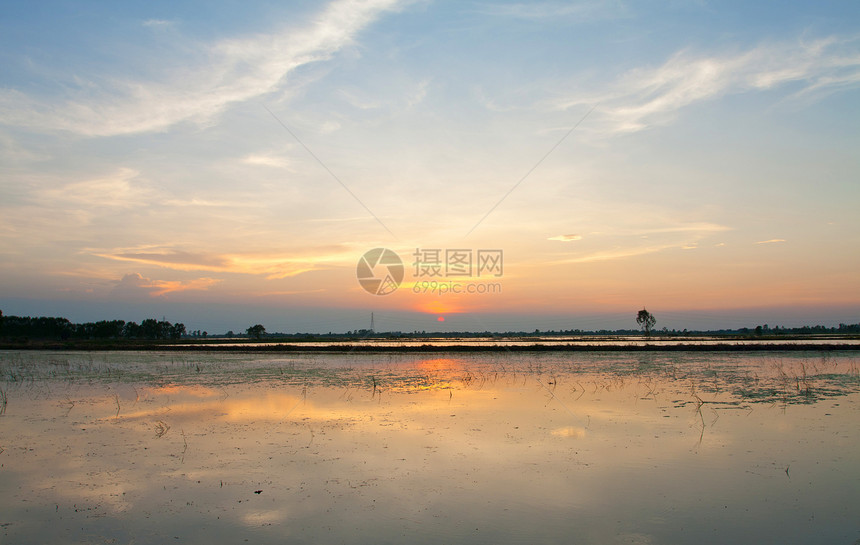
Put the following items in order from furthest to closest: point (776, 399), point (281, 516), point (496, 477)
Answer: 1. point (776, 399)
2. point (496, 477)
3. point (281, 516)

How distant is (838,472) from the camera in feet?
27.7

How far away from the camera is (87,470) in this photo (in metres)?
9.05

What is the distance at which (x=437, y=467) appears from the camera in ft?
29.6

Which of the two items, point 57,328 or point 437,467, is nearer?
point 437,467

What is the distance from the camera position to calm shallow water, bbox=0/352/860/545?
6.47 m

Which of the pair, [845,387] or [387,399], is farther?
[845,387]

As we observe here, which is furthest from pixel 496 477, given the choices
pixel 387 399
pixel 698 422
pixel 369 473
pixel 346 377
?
pixel 346 377

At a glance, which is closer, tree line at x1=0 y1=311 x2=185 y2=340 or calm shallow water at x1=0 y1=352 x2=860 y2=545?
calm shallow water at x1=0 y1=352 x2=860 y2=545

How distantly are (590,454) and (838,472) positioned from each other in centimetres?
375

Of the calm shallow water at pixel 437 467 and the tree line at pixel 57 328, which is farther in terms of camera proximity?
the tree line at pixel 57 328

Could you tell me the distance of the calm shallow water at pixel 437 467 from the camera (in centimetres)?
647

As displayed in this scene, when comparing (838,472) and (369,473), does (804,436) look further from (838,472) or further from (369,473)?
(369,473)

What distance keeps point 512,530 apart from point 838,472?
586 cm

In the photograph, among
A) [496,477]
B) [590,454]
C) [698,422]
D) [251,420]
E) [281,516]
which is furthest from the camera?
[251,420]
